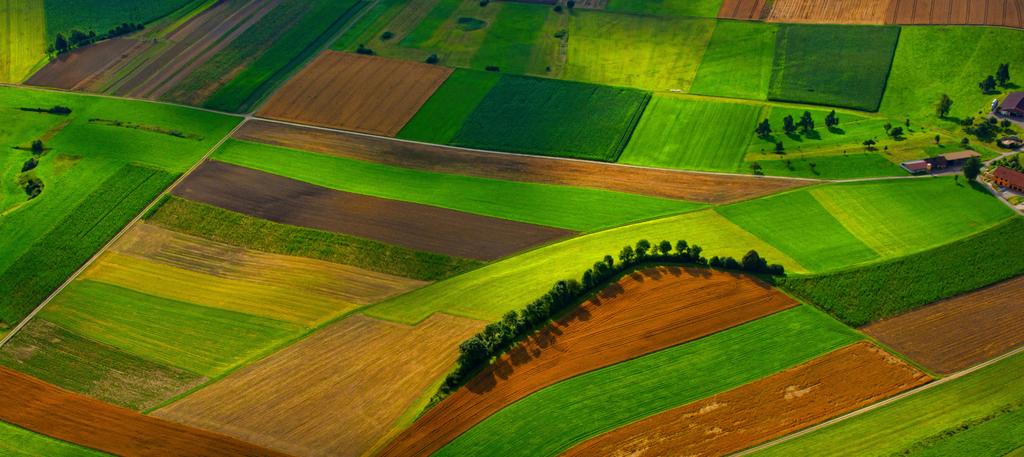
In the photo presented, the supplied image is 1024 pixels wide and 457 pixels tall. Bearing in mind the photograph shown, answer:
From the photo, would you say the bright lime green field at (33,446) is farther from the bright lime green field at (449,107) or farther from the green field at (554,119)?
the green field at (554,119)

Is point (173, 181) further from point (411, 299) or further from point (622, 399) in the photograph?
point (622, 399)

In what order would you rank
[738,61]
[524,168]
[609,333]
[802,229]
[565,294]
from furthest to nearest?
[738,61]
[524,168]
[802,229]
[565,294]
[609,333]

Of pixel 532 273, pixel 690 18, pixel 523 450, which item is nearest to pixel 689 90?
pixel 690 18

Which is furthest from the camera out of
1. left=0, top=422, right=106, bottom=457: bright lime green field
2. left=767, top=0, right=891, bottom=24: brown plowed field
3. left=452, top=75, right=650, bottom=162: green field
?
left=767, top=0, right=891, bottom=24: brown plowed field

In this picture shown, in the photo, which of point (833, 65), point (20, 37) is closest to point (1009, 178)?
point (833, 65)

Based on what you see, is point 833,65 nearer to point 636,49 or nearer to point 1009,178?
point 636,49

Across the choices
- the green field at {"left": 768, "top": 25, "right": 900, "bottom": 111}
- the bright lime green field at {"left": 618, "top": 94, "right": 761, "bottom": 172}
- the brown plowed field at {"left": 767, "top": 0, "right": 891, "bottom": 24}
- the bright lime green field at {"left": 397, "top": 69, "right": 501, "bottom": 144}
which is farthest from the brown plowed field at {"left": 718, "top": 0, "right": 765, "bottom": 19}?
the bright lime green field at {"left": 397, "top": 69, "right": 501, "bottom": 144}

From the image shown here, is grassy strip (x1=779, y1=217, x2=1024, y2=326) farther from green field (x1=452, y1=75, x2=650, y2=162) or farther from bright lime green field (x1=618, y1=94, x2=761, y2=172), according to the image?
green field (x1=452, y1=75, x2=650, y2=162)
